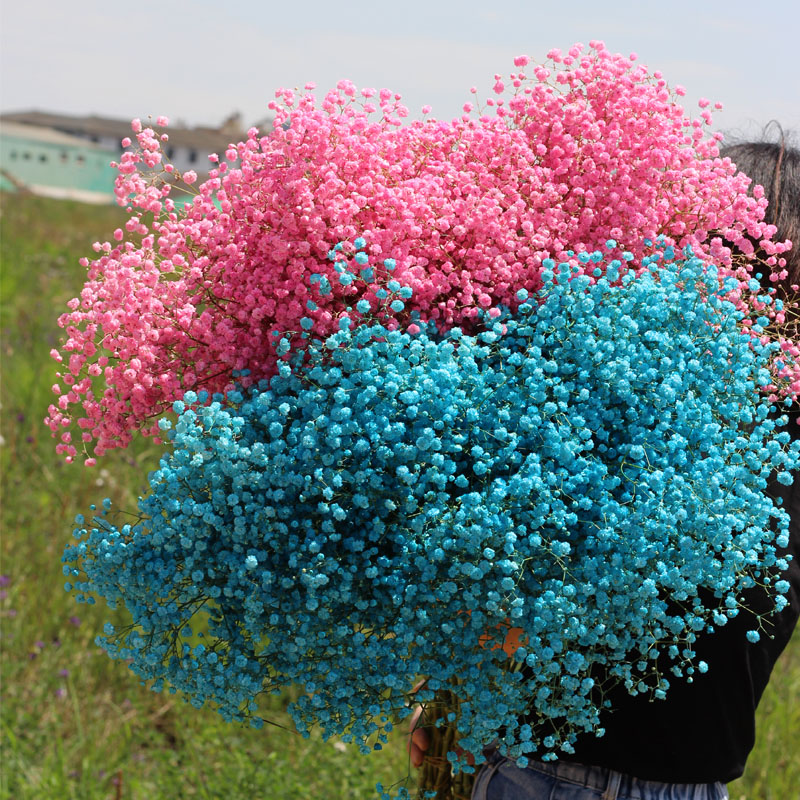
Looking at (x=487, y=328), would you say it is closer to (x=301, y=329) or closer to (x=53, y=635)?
(x=301, y=329)

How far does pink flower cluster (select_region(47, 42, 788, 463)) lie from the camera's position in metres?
1.69

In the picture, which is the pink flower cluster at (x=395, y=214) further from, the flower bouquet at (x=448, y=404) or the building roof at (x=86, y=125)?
the building roof at (x=86, y=125)

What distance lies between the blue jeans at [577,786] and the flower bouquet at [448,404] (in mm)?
202

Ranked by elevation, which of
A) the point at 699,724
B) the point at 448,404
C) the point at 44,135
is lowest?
the point at 699,724

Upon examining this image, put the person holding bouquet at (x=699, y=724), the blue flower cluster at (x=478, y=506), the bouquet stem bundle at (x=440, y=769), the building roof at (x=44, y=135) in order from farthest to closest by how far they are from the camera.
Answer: the building roof at (x=44, y=135), the bouquet stem bundle at (x=440, y=769), the person holding bouquet at (x=699, y=724), the blue flower cluster at (x=478, y=506)

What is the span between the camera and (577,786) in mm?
1946

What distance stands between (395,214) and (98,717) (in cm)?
329

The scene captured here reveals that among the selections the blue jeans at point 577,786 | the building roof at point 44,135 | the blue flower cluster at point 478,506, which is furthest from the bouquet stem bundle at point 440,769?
the building roof at point 44,135

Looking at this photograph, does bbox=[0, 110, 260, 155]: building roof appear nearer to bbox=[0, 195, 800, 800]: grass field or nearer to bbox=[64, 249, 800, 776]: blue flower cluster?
bbox=[0, 195, 800, 800]: grass field

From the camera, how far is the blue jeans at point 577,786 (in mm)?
1924

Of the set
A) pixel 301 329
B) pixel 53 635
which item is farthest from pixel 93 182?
pixel 301 329

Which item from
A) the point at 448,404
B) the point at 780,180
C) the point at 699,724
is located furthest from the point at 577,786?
the point at 780,180

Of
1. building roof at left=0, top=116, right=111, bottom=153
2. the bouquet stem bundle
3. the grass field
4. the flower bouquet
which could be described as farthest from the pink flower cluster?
building roof at left=0, top=116, right=111, bottom=153

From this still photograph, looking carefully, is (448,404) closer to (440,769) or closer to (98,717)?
(440,769)
